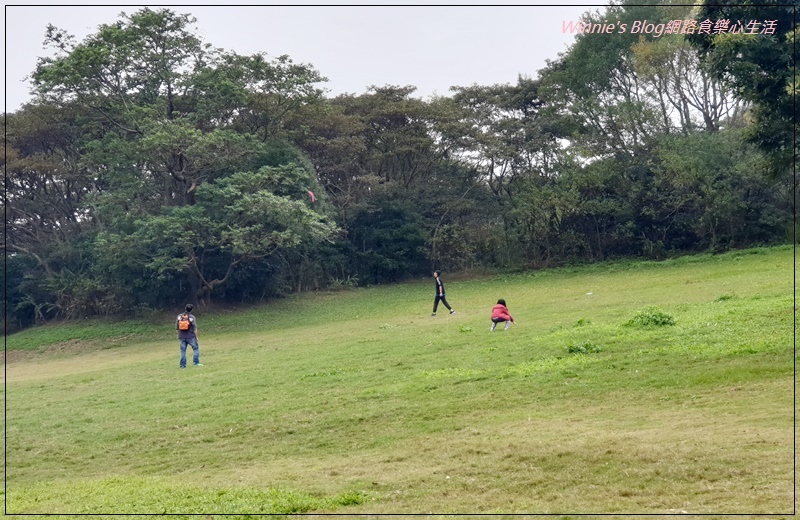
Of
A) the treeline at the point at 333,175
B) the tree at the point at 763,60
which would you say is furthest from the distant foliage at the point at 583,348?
the treeline at the point at 333,175

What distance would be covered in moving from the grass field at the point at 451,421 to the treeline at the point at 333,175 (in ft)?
40.4

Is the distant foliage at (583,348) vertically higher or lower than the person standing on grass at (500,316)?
lower

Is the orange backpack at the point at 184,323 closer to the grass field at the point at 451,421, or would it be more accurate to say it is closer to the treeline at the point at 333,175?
the grass field at the point at 451,421

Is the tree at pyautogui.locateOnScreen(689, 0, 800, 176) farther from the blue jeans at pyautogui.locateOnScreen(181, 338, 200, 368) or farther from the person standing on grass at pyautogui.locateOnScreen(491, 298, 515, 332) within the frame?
the blue jeans at pyautogui.locateOnScreen(181, 338, 200, 368)

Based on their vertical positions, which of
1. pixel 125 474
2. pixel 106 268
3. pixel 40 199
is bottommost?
pixel 125 474

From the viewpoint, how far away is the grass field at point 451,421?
8.89 m

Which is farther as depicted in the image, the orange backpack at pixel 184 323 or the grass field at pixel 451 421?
the orange backpack at pixel 184 323

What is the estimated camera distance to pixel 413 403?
1420cm

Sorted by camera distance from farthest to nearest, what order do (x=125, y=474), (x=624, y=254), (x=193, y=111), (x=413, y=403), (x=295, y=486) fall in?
(x=624, y=254) < (x=193, y=111) < (x=413, y=403) < (x=125, y=474) < (x=295, y=486)

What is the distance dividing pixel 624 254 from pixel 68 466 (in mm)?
36980

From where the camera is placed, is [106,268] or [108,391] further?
[106,268]

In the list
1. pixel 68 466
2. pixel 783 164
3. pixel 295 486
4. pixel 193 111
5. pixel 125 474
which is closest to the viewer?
pixel 295 486

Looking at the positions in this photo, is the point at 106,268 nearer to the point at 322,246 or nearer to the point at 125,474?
the point at 322,246

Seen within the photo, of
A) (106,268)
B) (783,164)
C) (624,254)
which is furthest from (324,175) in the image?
(783,164)
